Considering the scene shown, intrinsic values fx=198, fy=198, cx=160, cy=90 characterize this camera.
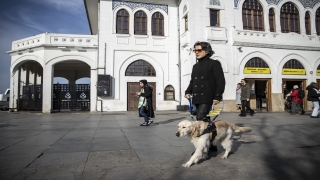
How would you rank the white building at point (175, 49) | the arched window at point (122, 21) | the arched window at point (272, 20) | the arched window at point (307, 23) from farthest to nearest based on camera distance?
the arched window at point (307, 23) < the arched window at point (122, 21) < the arched window at point (272, 20) < the white building at point (175, 49)

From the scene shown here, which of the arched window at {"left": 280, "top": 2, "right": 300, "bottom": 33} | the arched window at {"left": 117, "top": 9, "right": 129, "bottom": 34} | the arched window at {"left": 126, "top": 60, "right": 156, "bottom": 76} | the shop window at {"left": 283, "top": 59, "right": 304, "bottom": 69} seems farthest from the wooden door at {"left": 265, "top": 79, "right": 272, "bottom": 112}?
the arched window at {"left": 117, "top": 9, "right": 129, "bottom": 34}

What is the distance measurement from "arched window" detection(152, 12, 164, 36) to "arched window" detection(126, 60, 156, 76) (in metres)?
2.73

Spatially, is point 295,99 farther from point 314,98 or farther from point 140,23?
point 140,23

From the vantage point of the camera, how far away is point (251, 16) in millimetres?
15562

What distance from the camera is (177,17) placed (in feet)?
55.3

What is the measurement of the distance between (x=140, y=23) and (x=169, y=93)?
629cm

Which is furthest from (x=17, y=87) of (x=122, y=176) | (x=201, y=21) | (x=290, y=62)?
→ (x=290, y=62)

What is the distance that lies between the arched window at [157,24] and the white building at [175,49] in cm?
8

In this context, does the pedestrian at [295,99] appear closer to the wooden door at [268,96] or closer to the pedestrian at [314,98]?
the pedestrian at [314,98]

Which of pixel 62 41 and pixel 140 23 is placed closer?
pixel 62 41

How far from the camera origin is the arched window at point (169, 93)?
16344 mm

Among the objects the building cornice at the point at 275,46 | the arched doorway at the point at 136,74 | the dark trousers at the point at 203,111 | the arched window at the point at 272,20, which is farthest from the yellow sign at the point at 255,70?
the dark trousers at the point at 203,111

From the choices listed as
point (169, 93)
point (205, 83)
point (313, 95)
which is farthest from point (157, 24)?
point (205, 83)

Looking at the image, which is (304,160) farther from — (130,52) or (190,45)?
(130,52)
